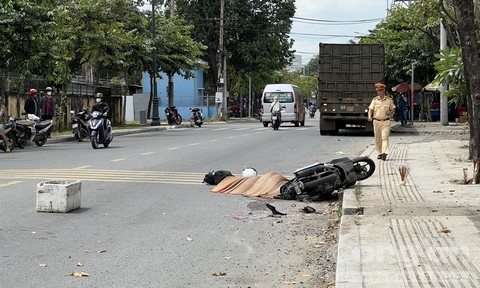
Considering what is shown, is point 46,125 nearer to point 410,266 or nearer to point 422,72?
point 410,266

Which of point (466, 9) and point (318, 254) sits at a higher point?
point (466, 9)

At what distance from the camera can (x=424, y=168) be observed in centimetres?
1493

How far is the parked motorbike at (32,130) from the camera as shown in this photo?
22859 mm

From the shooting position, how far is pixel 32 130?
2375 cm

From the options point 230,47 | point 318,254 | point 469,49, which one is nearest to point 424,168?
point 469,49

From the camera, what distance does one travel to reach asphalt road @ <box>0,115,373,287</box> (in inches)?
266

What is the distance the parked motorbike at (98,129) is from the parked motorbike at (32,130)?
7.10 ft

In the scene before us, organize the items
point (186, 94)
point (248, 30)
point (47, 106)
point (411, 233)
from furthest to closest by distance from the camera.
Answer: point (186, 94), point (248, 30), point (47, 106), point (411, 233)

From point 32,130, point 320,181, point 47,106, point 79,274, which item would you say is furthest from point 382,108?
point 47,106

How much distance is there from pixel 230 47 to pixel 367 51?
33254 mm

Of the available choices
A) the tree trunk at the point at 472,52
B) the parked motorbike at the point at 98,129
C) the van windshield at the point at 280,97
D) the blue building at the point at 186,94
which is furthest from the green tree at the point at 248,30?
the tree trunk at the point at 472,52

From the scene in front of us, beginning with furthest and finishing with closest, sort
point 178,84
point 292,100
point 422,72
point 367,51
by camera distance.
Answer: point 178,84
point 422,72
point 292,100
point 367,51

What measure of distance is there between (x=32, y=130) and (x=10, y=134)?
1.28 meters

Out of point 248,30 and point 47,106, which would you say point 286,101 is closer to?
point 47,106
